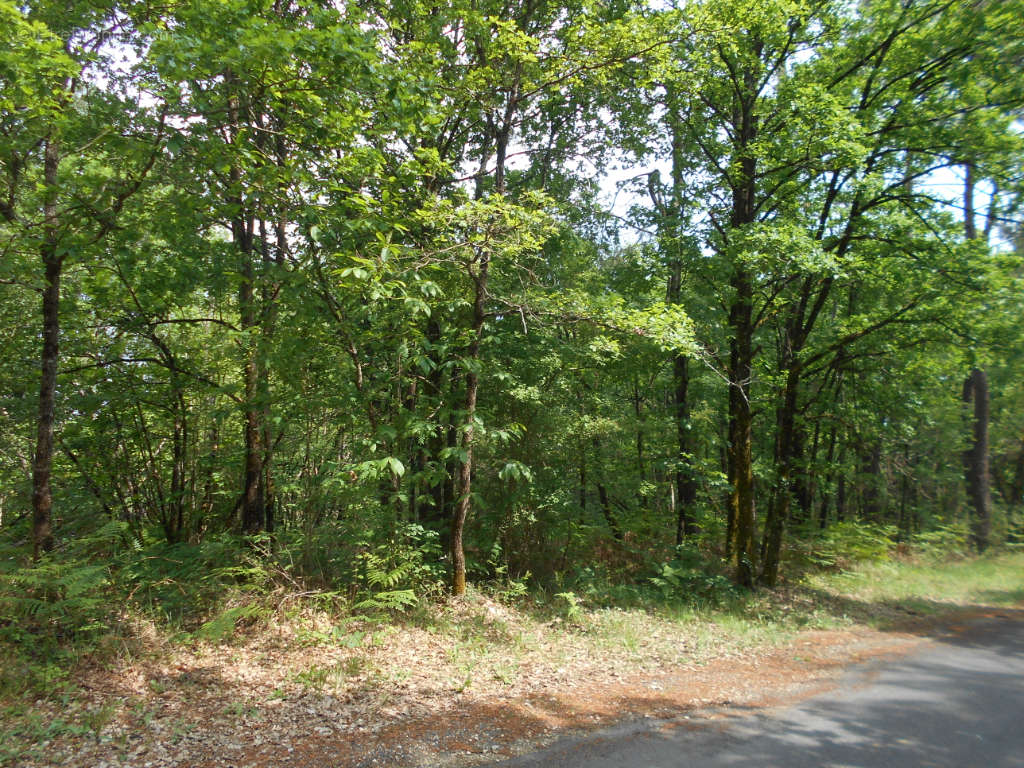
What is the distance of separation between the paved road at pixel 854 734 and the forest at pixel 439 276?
330cm

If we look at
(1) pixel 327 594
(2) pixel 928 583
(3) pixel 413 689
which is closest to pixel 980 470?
(2) pixel 928 583

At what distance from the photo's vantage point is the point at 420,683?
5387 millimetres

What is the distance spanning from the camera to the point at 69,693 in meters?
4.51

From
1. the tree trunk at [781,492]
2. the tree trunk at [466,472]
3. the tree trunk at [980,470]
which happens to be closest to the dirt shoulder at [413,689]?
the tree trunk at [466,472]

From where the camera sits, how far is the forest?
545 cm

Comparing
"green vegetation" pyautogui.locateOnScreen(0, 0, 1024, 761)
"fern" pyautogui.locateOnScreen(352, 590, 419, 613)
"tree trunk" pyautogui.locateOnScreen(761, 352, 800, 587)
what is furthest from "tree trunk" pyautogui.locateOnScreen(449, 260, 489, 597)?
"tree trunk" pyautogui.locateOnScreen(761, 352, 800, 587)

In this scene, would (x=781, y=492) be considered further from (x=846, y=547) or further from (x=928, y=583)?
(x=928, y=583)

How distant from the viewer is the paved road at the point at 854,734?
410 cm

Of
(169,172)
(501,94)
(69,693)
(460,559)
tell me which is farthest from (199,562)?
(501,94)

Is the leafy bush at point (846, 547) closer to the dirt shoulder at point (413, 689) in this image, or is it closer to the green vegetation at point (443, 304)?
the green vegetation at point (443, 304)

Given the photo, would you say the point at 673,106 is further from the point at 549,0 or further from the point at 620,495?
the point at 620,495

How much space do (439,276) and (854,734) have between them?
6875 mm

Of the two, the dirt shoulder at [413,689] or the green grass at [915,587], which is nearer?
the dirt shoulder at [413,689]

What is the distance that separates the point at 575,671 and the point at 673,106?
1030 cm
